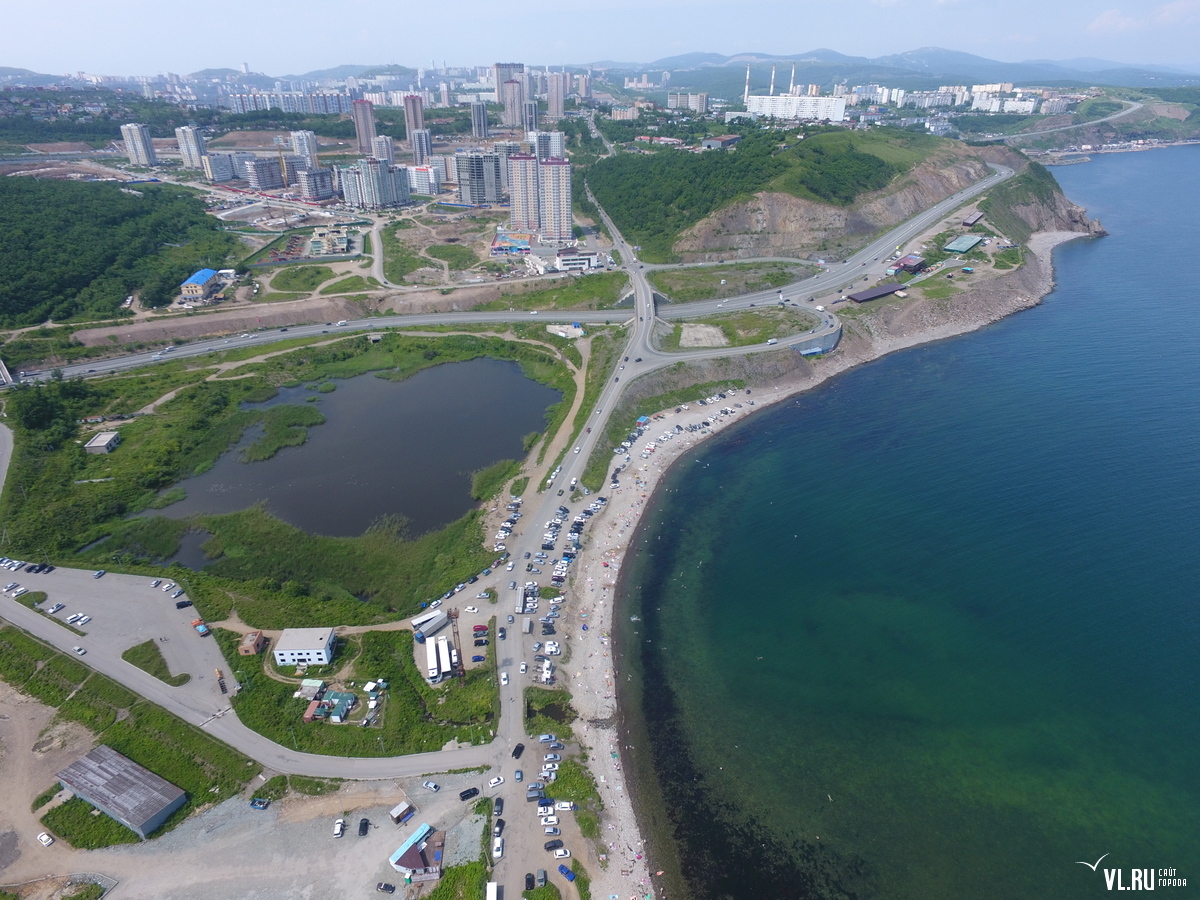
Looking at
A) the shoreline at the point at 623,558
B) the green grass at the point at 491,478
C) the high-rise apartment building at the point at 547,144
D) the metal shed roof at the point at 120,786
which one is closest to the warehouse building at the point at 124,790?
the metal shed roof at the point at 120,786

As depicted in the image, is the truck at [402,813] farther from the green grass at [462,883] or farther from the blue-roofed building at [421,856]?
the green grass at [462,883]

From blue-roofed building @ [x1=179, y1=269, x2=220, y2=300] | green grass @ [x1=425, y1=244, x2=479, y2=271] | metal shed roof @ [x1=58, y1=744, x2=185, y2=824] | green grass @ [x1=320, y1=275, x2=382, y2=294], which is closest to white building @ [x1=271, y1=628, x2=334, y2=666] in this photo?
metal shed roof @ [x1=58, y1=744, x2=185, y2=824]

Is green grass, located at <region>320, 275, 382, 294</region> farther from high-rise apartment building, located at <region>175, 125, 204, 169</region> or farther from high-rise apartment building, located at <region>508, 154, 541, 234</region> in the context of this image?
high-rise apartment building, located at <region>175, 125, 204, 169</region>

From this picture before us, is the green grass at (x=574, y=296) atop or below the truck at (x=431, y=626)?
atop

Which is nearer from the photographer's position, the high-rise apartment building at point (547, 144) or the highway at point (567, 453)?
the highway at point (567, 453)

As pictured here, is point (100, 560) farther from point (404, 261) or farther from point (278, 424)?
point (404, 261)

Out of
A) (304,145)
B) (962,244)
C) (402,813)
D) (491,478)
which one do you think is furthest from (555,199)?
Result: (402,813)

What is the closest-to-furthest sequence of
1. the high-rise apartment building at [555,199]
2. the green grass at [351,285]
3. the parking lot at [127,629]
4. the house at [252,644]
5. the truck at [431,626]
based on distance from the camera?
the parking lot at [127,629] → the house at [252,644] → the truck at [431,626] → the green grass at [351,285] → the high-rise apartment building at [555,199]

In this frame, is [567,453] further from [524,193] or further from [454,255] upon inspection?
[524,193]
